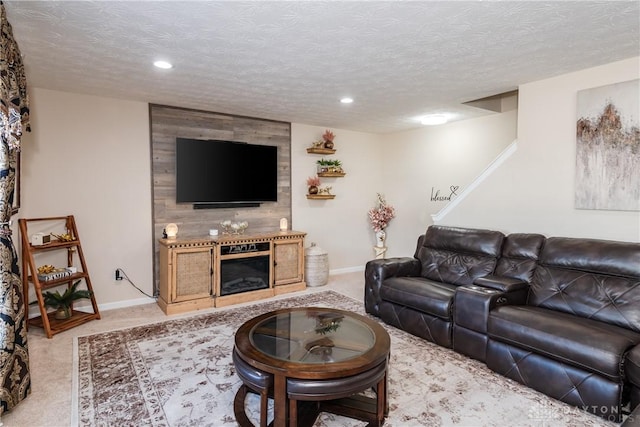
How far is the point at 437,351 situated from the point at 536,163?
2039mm

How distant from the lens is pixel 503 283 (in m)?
2.96

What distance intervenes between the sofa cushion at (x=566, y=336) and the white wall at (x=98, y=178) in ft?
12.7

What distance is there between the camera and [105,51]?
268 centimetres

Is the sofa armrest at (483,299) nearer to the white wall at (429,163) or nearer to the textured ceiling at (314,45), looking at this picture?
the textured ceiling at (314,45)

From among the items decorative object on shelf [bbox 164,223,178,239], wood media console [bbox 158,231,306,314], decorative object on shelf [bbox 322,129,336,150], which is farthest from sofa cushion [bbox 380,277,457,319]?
decorative object on shelf [bbox 322,129,336,150]

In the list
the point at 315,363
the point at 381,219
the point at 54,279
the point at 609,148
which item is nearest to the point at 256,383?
the point at 315,363

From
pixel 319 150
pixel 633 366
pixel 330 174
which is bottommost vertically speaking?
pixel 633 366

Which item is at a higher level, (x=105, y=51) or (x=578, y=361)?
(x=105, y=51)

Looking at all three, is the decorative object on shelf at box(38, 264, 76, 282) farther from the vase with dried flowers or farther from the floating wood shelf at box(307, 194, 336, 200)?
the vase with dried flowers

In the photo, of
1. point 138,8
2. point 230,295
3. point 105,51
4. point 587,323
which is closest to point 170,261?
point 230,295

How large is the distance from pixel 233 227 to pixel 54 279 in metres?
1.97

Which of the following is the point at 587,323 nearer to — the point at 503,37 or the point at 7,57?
the point at 503,37

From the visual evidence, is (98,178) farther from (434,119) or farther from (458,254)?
(434,119)

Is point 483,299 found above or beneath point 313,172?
beneath
